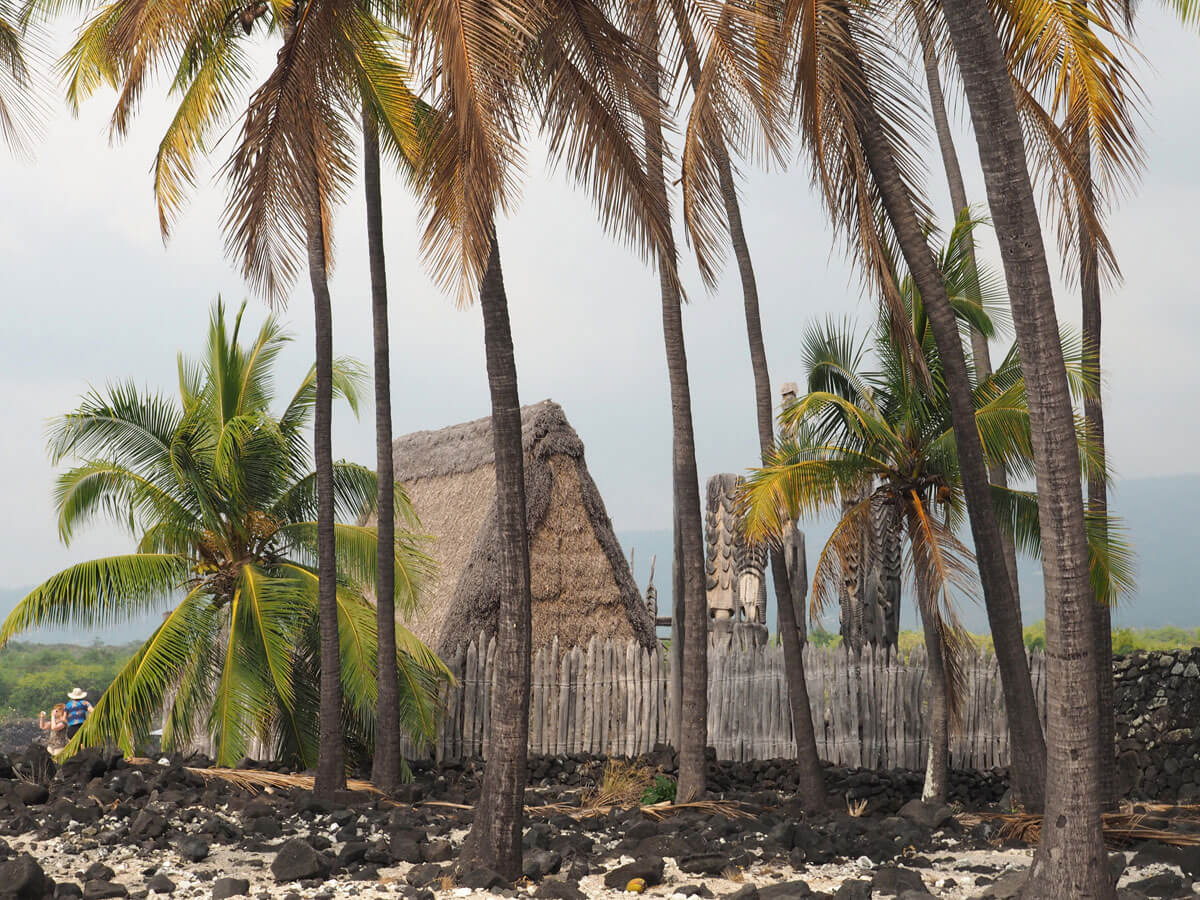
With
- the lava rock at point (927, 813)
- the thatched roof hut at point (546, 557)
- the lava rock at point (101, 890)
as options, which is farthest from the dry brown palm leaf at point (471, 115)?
the thatched roof hut at point (546, 557)

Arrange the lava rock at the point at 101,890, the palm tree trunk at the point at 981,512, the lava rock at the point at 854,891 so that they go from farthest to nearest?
the palm tree trunk at the point at 981,512 → the lava rock at the point at 101,890 → the lava rock at the point at 854,891

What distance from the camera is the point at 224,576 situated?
40.5 ft

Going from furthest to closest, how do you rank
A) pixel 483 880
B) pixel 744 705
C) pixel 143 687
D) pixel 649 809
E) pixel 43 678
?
pixel 43 678 < pixel 744 705 < pixel 143 687 < pixel 649 809 < pixel 483 880

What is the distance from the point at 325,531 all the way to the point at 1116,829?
7.21 m

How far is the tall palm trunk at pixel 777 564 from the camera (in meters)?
10.2

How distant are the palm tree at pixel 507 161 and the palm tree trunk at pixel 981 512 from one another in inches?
87.8

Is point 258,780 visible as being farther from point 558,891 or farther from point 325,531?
point 558,891

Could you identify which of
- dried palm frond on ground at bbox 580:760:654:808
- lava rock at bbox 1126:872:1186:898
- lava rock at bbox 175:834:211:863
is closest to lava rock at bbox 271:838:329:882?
lava rock at bbox 175:834:211:863

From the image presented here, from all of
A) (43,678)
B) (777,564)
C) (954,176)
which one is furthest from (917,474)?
(43,678)

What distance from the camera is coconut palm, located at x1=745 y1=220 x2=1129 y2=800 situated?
9797mm

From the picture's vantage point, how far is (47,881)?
655 centimetres

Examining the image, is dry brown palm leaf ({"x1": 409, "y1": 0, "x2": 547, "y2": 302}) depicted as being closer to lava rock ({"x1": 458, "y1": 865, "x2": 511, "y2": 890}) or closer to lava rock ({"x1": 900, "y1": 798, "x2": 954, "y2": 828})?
lava rock ({"x1": 458, "y1": 865, "x2": 511, "y2": 890})

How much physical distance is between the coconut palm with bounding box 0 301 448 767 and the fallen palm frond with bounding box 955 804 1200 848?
6310mm

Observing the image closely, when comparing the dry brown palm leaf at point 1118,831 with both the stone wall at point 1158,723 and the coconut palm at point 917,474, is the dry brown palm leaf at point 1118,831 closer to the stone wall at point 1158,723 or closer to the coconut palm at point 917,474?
the coconut palm at point 917,474
